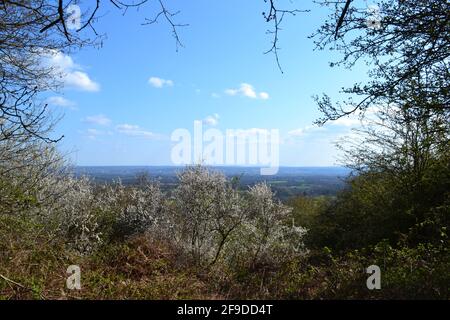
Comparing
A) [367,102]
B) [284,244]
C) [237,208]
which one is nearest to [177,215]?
[237,208]

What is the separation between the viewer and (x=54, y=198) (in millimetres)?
9859

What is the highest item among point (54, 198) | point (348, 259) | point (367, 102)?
point (367, 102)
